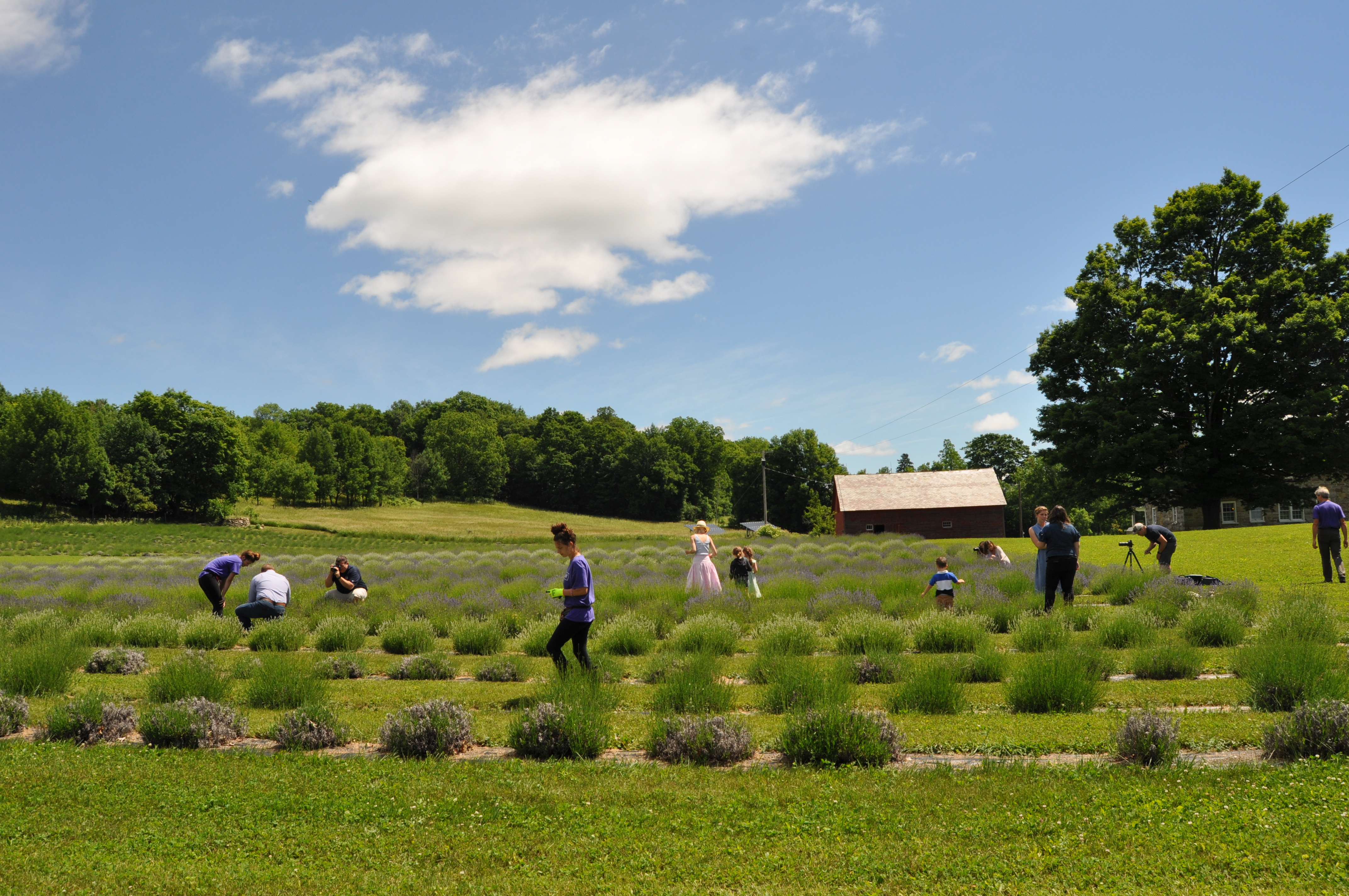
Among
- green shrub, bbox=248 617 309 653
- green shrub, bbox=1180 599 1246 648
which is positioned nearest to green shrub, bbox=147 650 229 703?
green shrub, bbox=248 617 309 653

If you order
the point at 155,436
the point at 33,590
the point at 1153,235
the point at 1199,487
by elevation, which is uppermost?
the point at 1153,235

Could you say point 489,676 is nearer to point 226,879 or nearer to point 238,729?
point 238,729

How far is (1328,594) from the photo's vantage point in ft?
43.1

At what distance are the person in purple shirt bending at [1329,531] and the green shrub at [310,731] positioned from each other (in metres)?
16.5

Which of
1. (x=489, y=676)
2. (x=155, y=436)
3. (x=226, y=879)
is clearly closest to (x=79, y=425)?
(x=155, y=436)

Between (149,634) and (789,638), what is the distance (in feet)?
34.2

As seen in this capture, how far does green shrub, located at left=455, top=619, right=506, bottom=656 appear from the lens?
461 inches

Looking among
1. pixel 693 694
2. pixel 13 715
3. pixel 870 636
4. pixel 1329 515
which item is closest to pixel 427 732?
pixel 693 694

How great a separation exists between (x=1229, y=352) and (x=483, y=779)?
37481 millimetres

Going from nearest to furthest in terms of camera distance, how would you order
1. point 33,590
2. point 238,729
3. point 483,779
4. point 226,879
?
point 226,879 → point 483,779 → point 238,729 → point 33,590

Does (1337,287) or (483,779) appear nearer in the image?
(483,779)

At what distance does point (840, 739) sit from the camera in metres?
5.64

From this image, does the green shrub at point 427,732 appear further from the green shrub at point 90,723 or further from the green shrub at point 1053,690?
the green shrub at point 1053,690

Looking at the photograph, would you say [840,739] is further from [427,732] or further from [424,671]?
[424,671]
